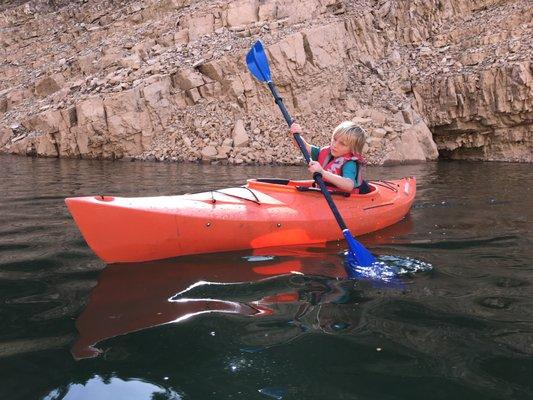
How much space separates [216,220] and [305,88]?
13120mm

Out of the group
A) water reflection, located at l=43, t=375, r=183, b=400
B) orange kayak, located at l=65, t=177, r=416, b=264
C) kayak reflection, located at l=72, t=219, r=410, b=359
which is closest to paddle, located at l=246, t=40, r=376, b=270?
kayak reflection, located at l=72, t=219, r=410, b=359

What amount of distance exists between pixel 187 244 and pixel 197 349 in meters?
1.75

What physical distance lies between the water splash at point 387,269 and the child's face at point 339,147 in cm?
129

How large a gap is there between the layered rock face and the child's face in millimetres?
9567

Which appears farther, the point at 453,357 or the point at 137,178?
the point at 137,178

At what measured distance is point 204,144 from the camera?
15344mm

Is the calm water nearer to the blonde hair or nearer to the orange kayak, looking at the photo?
the orange kayak

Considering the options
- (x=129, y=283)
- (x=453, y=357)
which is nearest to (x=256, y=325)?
(x=453, y=357)

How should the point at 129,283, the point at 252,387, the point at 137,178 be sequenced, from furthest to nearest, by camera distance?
the point at 137,178, the point at 129,283, the point at 252,387

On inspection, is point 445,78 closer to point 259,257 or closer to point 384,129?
point 384,129

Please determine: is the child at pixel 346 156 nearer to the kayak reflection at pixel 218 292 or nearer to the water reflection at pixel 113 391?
the kayak reflection at pixel 218 292

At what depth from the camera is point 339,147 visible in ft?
15.9

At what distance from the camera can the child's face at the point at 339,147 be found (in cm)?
476

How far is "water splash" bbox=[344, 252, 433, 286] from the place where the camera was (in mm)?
3428
